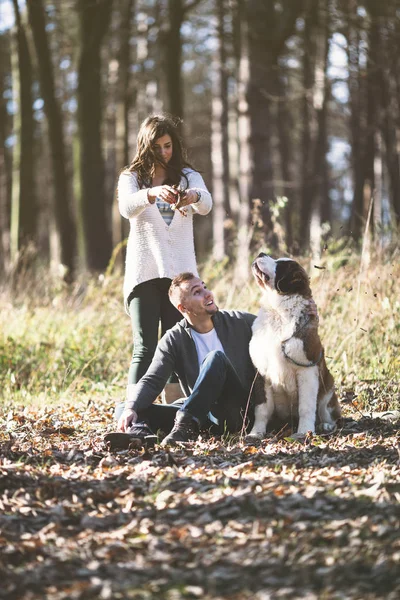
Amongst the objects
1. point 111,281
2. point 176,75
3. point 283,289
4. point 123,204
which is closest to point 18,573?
point 283,289

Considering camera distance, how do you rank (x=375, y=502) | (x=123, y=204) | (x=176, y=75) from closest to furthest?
1. (x=375, y=502)
2. (x=123, y=204)
3. (x=176, y=75)

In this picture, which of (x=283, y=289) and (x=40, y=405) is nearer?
(x=283, y=289)

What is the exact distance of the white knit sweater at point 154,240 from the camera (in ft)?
21.0

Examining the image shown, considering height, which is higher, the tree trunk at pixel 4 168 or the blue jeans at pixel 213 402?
the tree trunk at pixel 4 168

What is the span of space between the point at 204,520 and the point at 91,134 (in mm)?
12061

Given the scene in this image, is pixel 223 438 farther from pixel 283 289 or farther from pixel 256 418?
pixel 283 289

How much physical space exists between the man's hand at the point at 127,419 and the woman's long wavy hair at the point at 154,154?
1.79 metres

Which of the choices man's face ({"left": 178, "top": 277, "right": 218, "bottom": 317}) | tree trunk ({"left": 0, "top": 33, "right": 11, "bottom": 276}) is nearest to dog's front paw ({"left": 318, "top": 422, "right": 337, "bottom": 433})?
man's face ({"left": 178, "top": 277, "right": 218, "bottom": 317})

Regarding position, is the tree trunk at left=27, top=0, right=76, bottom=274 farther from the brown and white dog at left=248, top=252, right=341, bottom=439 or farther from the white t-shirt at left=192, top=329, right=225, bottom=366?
the brown and white dog at left=248, top=252, right=341, bottom=439

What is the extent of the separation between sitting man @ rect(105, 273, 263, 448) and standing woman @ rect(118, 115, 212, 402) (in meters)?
0.40

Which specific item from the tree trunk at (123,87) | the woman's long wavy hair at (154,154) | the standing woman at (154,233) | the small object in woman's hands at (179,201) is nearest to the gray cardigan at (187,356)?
the standing woman at (154,233)

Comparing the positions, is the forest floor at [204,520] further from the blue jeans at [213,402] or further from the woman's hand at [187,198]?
the woman's hand at [187,198]

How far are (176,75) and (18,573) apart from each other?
553 inches

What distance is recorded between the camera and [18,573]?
3.64m
